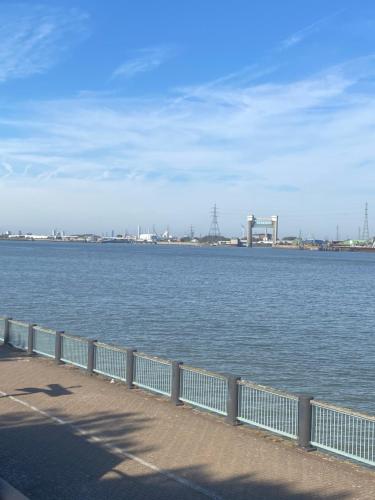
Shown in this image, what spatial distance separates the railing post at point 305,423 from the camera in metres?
11.3

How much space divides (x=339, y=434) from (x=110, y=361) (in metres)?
6.63

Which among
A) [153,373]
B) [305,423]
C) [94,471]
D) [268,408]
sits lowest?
[94,471]

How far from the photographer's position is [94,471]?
9789 mm

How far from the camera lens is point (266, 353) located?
28.4 meters

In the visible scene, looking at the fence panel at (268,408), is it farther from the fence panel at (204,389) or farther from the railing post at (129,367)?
the railing post at (129,367)

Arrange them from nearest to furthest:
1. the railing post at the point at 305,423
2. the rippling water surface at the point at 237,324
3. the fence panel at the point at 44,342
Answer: the railing post at the point at 305,423
the fence panel at the point at 44,342
the rippling water surface at the point at 237,324

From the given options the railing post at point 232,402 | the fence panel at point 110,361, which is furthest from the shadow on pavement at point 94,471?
the fence panel at point 110,361

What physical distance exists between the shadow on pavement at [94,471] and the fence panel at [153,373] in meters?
2.09

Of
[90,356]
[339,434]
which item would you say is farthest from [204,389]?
[90,356]

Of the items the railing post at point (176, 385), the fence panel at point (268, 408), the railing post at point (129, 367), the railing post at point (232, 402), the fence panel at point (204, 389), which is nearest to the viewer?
the fence panel at point (268, 408)

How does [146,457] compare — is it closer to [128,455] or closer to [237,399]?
[128,455]

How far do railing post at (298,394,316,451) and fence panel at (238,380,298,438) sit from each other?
0.70 feet

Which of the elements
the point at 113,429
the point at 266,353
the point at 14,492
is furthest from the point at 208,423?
the point at 266,353

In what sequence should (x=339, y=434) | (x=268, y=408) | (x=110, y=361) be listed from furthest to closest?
(x=110, y=361) → (x=268, y=408) → (x=339, y=434)
